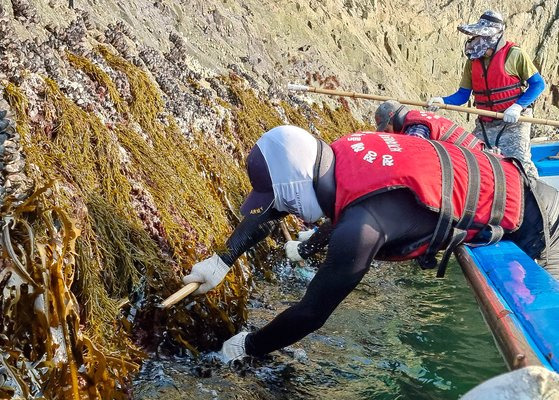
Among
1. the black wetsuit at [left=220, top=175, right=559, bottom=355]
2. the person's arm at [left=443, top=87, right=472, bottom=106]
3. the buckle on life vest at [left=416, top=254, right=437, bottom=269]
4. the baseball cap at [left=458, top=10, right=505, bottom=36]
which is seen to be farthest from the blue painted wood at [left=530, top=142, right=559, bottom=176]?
the black wetsuit at [left=220, top=175, right=559, bottom=355]

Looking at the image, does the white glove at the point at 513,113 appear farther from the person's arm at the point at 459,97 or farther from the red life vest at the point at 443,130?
the red life vest at the point at 443,130

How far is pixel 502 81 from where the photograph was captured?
5902mm

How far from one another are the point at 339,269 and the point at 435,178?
0.58m

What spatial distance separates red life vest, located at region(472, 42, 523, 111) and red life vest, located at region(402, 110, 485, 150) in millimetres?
1654

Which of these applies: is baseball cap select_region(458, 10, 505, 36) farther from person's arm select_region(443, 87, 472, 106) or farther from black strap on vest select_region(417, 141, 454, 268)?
black strap on vest select_region(417, 141, 454, 268)

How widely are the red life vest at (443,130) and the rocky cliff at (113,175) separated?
1.53 meters

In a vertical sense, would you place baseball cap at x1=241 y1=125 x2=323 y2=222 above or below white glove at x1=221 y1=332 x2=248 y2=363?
above

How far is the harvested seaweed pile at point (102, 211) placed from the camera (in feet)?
8.05

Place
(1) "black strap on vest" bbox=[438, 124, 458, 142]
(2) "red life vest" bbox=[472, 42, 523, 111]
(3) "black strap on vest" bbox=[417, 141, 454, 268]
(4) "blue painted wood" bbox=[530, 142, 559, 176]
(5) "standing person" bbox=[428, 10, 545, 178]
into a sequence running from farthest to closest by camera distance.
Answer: (4) "blue painted wood" bbox=[530, 142, 559, 176] → (2) "red life vest" bbox=[472, 42, 523, 111] → (5) "standing person" bbox=[428, 10, 545, 178] → (1) "black strap on vest" bbox=[438, 124, 458, 142] → (3) "black strap on vest" bbox=[417, 141, 454, 268]

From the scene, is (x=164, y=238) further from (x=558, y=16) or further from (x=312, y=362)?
(x=558, y=16)

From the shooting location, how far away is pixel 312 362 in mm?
3441

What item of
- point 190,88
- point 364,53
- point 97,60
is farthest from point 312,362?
point 364,53

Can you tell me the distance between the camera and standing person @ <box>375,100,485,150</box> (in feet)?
13.4

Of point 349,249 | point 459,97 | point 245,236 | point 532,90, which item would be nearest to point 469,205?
point 349,249
